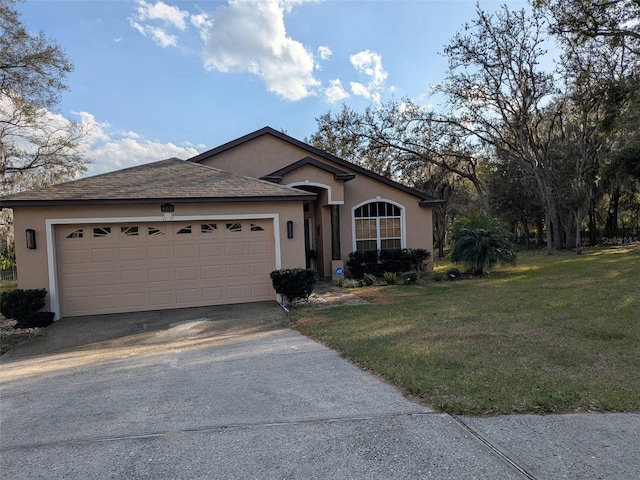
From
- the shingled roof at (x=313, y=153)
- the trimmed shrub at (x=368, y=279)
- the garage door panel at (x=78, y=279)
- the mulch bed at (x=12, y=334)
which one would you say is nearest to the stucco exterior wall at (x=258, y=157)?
the shingled roof at (x=313, y=153)

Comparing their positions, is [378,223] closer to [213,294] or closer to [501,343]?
[213,294]

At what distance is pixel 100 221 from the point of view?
923 centimetres

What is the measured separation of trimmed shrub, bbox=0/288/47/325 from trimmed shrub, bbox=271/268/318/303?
4.99 meters

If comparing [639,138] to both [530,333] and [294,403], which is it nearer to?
[530,333]

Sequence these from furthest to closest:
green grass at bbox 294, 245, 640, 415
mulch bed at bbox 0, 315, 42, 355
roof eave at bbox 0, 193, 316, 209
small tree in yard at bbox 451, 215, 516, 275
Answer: small tree in yard at bbox 451, 215, 516, 275 → roof eave at bbox 0, 193, 316, 209 → mulch bed at bbox 0, 315, 42, 355 → green grass at bbox 294, 245, 640, 415

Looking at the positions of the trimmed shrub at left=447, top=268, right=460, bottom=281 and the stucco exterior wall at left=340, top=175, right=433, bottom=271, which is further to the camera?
the stucco exterior wall at left=340, top=175, right=433, bottom=271

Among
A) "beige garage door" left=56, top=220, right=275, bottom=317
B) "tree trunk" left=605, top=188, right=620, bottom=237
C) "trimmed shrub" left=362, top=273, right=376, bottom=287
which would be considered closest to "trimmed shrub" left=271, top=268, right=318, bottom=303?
"beige garage door" left=56, top=220, right=275, bottom=317

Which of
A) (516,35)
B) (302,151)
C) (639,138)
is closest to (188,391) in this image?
(302,151)

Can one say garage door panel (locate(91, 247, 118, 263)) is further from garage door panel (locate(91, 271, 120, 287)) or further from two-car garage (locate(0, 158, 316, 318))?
garage door panel (locate(91, 271, 120, 287))

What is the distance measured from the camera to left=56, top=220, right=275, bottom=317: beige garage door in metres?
9.27

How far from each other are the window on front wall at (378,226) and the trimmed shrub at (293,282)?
18.4 ft

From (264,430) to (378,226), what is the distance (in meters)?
12.3

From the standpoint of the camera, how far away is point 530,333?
21.5 ft

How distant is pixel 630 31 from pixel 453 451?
16.5 metres
